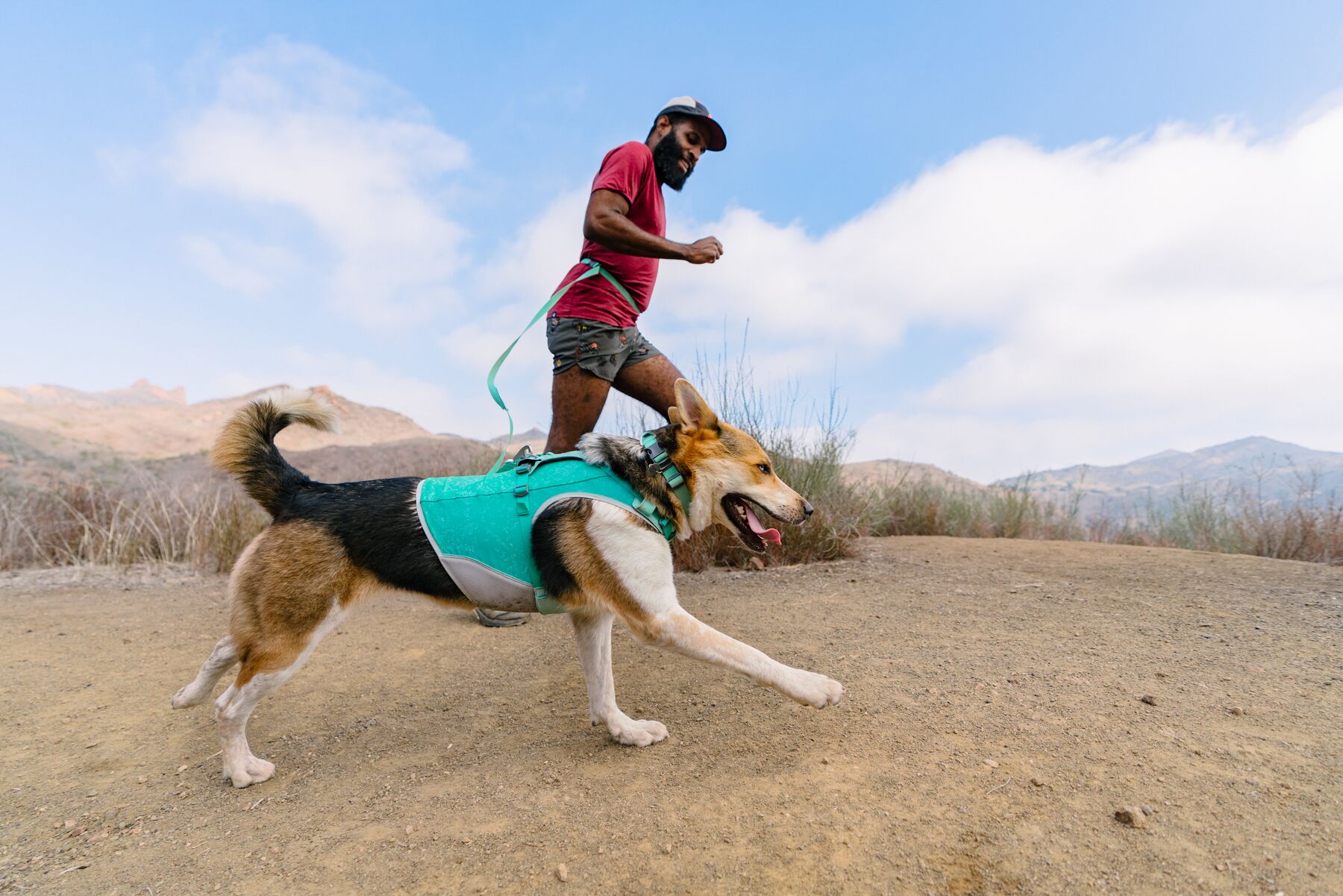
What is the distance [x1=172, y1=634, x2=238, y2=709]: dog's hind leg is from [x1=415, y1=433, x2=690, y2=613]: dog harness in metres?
1.18

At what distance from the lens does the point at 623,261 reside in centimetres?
432

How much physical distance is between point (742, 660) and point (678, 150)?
336cm

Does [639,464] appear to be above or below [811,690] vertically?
above

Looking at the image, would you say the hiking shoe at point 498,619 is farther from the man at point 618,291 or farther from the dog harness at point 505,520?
the dog harness at point 505,520

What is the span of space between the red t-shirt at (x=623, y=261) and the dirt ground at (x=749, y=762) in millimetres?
2139

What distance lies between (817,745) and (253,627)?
2409 millimetres

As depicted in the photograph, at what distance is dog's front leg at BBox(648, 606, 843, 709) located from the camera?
104 inches

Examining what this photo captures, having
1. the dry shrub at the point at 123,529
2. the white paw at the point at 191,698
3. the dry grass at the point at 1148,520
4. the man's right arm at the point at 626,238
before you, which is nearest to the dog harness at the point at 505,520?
the white paw at the point at 191,698

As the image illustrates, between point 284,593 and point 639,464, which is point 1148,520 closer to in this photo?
point 639,464

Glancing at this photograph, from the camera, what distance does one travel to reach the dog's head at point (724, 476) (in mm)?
3152

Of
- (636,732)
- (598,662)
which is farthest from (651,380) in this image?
(636,732)

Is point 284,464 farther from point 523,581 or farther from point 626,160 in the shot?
point 626,160

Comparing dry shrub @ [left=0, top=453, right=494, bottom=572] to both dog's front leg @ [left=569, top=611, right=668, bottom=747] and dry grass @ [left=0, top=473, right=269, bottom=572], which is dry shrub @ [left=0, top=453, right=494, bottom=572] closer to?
dry grass @ [left=0, top=473, right=269, bottom=572]

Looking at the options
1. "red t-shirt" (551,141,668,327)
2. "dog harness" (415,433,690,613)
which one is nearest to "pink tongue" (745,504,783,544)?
"dog harness" (415,433,690,613)
